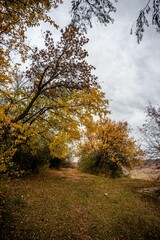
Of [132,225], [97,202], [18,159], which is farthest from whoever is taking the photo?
[18,159]

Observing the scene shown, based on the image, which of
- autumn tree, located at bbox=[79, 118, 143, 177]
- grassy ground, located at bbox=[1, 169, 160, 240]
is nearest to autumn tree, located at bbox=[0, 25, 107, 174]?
grassy ground, located at bbox=[1, 169, 160, 240]

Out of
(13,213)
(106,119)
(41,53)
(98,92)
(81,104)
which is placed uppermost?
(106,119)

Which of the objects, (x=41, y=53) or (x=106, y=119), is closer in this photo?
(x=41, y=53)

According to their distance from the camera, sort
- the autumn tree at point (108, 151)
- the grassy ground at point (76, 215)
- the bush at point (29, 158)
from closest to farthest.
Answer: the grassy ground at point (76, 215) < the bush at point (29, 158) < the autumn tree at point (108, 151)

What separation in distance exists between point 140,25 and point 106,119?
1742 cm

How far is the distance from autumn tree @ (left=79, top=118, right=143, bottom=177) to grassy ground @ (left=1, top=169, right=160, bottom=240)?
866 centimetres

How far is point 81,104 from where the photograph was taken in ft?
24.7

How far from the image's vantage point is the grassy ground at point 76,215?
5.22 m

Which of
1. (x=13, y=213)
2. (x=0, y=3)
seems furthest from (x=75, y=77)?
(x=13, y=213)

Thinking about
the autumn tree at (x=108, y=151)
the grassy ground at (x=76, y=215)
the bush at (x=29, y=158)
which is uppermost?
the autumn tree at (x=108, y=151)

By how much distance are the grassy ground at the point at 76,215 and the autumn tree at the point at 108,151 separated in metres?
8.66

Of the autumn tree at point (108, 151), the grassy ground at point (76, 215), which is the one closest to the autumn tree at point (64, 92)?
the grassy ground at point (76, 215)

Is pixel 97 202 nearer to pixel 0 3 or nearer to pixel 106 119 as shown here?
pixel 0 3

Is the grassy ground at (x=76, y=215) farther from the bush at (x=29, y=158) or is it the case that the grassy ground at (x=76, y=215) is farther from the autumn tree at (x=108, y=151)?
the autumn tree at (x=108, y=151)
